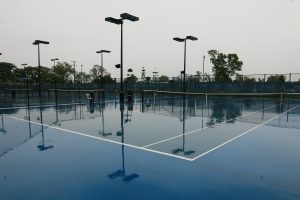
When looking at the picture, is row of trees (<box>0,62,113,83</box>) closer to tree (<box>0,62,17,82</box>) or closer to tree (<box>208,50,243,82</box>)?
tree (<box>0,62,17,82</box>)

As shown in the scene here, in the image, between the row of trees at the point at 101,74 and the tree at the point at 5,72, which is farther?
the tree at the point at 5,72

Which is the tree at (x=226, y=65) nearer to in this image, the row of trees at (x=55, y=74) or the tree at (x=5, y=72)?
the row of trees at (x=55, y=74)

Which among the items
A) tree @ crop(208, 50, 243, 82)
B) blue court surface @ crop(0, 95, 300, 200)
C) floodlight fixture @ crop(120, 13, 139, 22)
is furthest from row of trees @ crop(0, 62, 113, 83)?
blue court surface @ crop(0, 95, 300, 200)

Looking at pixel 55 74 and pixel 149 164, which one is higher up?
pixel 55 74

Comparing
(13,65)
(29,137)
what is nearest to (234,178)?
(29,137)

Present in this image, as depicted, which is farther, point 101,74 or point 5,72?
point 5,72

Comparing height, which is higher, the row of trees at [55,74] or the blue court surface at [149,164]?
the row of trees at [55,74]

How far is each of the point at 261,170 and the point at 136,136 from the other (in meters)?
4.28

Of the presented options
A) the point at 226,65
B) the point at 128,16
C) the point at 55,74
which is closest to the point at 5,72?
the point at 55,74

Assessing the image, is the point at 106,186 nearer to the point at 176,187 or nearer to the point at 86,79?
the point at 176,187

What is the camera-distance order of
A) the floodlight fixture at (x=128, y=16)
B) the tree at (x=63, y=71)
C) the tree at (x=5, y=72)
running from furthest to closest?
the tree at (x=5, y=72) < the tree at (x=63, y=71) < the floodlight fixture at (x=128, y=16)

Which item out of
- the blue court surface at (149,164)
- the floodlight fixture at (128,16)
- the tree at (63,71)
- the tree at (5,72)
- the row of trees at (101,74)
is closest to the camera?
the blue court surface at (149,164)

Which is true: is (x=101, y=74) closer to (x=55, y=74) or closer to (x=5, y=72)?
(x=55, y=74)

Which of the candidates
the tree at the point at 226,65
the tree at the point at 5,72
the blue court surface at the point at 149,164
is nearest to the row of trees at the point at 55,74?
the tree at the point at 5,72
